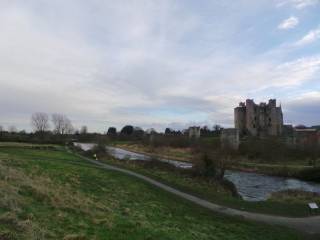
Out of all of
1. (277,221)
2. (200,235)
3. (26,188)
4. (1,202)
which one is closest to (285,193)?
(277,221)

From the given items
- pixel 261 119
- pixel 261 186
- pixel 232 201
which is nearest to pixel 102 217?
pixel 232 201

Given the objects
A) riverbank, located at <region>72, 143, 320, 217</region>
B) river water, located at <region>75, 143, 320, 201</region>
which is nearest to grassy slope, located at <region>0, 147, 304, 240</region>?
riverbank, located at <region>72, 143, 320, 217</region>

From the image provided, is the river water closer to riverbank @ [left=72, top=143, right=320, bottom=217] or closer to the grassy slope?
riverbank @ [left=72, top=143, right=320, bottom=217]

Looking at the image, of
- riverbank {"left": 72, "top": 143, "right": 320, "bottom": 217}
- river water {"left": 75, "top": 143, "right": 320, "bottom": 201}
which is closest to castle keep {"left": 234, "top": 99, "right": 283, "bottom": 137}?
river water {"left": 75, "top": 143, "right": 320, "bottom": 201}

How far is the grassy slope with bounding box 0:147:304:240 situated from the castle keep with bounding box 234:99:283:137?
12763 centimetres

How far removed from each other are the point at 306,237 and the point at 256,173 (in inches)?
2158

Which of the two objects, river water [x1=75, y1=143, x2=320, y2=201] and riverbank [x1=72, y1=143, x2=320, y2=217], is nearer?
riverbank [x1=72, y1=143, x2=320, y2=217]

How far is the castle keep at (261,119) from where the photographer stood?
477ft

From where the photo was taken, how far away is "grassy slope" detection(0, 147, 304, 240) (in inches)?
400

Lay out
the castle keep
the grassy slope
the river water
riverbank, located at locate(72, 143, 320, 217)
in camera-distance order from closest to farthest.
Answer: the grassy slope
riverbank, located at locate(72, 143, 320, 217)
the river water
the castle keep

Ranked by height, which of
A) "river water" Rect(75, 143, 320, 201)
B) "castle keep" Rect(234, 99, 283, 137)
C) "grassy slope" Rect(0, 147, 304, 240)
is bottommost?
"river water" Rect(75, 143, 320, 201)

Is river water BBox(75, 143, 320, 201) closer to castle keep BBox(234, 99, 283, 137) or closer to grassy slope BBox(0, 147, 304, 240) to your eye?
grassy slope BBox(0, 147, 304, 240)

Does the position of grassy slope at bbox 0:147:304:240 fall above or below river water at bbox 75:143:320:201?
above

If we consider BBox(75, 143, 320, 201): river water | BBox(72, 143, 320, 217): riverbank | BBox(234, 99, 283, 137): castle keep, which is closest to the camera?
BBox(72, 143, 320, 217): riverbank
